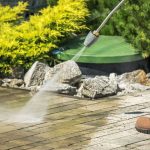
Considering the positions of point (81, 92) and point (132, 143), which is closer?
point (132, 143)

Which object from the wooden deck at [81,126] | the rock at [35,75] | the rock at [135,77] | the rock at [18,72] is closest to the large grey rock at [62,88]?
the wooden deck at [81,126]

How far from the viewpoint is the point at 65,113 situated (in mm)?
8078

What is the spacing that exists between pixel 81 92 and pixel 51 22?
215cm

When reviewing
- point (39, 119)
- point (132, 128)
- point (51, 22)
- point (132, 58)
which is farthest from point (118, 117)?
point (51, 22)

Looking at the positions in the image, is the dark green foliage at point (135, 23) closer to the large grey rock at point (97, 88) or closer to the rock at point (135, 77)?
the rock at point (135, 77)

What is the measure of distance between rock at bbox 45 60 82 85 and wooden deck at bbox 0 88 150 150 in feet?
2.53

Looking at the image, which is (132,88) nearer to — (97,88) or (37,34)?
(97,88)

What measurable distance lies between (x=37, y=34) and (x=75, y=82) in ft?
4.69

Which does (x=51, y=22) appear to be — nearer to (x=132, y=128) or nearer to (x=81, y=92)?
(x=81, y=92)

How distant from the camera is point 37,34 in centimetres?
1077

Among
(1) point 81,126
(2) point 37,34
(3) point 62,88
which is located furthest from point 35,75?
(1) point 81,126

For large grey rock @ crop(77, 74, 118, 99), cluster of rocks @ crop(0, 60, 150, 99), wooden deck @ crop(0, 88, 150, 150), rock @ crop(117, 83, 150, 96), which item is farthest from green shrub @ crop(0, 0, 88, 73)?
rock @ crop(117, 83, 150, 96)

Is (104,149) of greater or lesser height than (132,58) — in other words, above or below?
below

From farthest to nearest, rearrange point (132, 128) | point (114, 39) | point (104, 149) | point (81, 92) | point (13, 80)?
point (114, 39) → point (13, 80) → point (81, 92) → point (132, 128) → point (104, 149)
